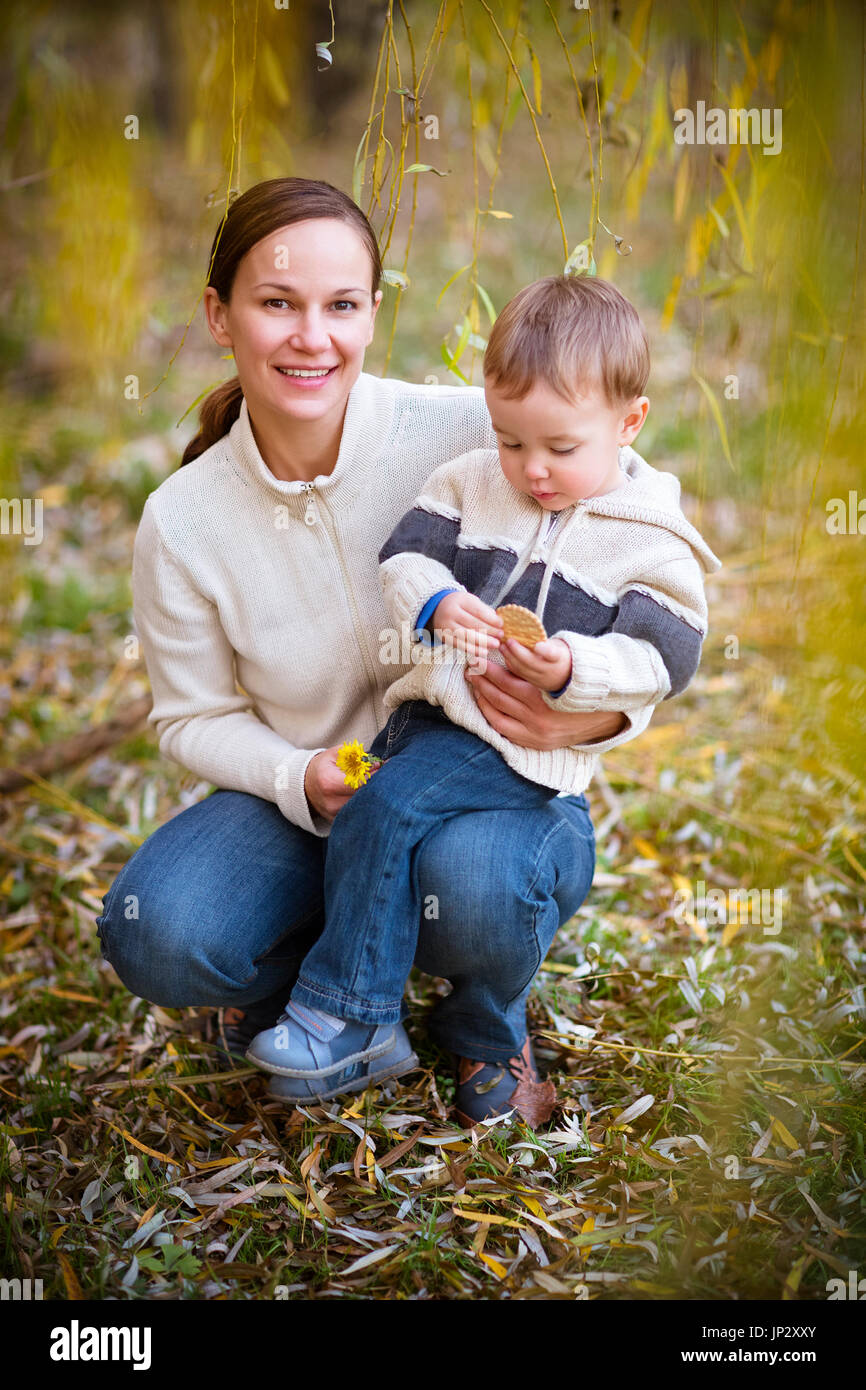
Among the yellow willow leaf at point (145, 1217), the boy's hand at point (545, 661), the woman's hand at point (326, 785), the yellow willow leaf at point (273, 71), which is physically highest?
the yellow willow leaf at point (273, 71)

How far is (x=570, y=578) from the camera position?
1389 mm

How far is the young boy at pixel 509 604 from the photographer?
1.30 meters

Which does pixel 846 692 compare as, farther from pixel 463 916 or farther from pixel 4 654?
pixel 4 654

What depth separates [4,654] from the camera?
3018 mm

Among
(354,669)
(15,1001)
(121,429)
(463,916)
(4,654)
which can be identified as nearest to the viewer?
(463,916)

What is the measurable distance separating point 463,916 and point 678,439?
2631 mm

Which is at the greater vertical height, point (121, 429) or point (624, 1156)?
point (121, 429)

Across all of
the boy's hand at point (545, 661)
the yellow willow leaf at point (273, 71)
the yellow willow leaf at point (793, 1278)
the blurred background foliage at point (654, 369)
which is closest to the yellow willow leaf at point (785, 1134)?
the blurred background foliage at point (654, 369)

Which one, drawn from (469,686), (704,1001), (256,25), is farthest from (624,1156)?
(256,25)

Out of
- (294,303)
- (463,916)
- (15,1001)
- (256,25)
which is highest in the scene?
(256,25)

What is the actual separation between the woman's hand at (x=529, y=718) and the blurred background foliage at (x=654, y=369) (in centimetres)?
26

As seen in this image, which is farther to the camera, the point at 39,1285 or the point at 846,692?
the point at 39,1285

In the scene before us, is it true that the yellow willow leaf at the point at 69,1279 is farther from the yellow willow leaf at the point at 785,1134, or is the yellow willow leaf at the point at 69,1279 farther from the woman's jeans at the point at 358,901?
the yellow willow leaf at the point at 785,1134

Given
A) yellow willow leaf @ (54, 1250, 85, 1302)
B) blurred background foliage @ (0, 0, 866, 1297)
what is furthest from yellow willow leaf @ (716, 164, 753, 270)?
yellow willow leaf @ (54, 1250, 85, 1302)
